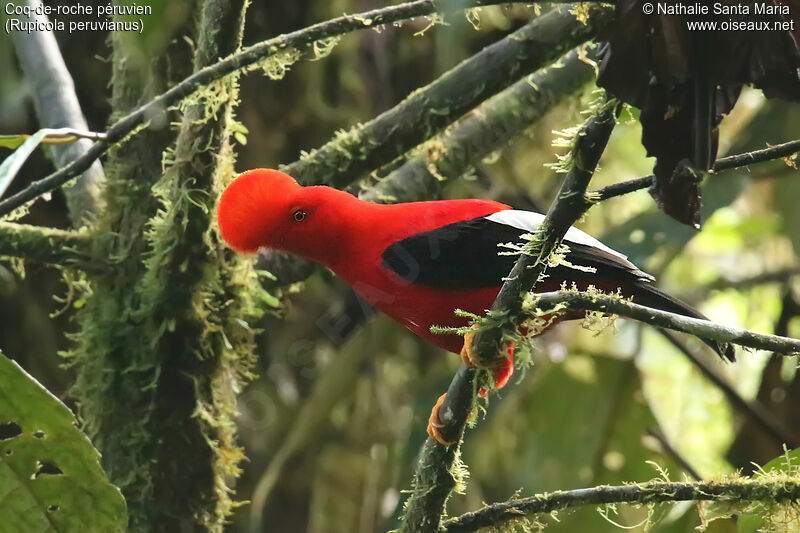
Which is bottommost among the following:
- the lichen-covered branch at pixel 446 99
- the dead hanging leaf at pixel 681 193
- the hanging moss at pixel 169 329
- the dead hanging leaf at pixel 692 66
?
the hanging moss at pixel 169 329

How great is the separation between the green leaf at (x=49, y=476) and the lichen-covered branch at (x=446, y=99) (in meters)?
1.09

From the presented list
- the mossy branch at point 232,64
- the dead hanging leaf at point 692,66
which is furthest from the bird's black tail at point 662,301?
the dead hanging leaf at point 692,66

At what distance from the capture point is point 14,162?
4.55 feet

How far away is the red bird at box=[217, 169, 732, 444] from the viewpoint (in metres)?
2.04

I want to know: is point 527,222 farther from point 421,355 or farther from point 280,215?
point 421,355

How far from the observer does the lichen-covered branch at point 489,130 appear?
102 inches

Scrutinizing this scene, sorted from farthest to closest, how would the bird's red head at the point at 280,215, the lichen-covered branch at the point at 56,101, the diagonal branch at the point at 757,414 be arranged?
the diagonal branch at the point at 757,414 → the lichen-covered branch at the point at 56,101 → the bird's red head at the point at 280,215

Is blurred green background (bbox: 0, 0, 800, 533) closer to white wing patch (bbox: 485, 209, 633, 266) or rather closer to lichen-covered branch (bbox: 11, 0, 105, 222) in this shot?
lichen-covered branch (bbox: 11, 0, 105, 222)

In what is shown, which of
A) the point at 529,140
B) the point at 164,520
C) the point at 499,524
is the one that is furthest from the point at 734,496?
the point at 529,140

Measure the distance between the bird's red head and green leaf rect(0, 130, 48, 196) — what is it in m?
0.52

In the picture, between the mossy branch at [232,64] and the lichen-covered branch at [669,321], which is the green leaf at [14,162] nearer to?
the mossy branch at [232,64]

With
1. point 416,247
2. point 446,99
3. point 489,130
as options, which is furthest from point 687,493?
point 489,130

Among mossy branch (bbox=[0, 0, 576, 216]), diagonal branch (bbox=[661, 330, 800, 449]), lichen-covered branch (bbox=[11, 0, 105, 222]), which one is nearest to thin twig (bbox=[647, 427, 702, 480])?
diagonal branch (bbox=[661, 330, 800, 449])

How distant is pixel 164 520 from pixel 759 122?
2.47m
